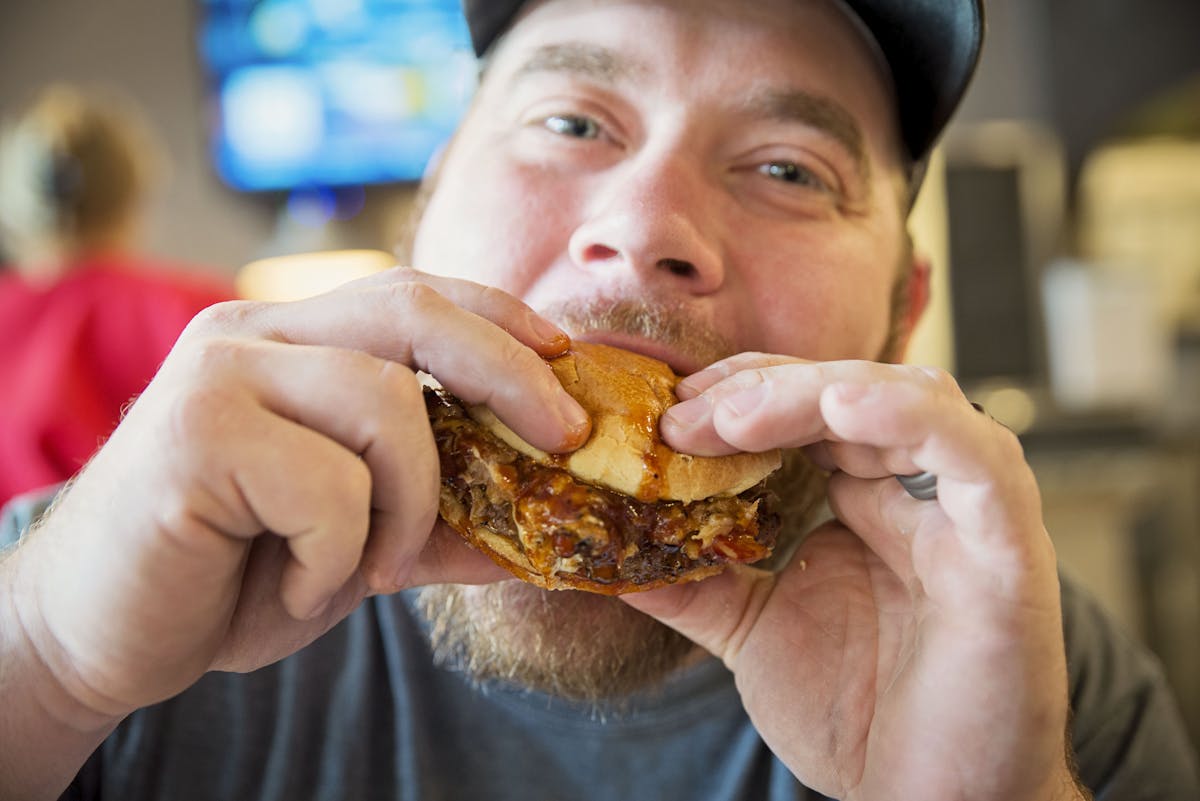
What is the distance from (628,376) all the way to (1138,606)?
431 centimetres

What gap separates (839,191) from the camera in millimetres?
1485

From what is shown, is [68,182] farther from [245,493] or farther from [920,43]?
[245,493]

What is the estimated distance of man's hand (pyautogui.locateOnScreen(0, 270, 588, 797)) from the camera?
32.4 inches

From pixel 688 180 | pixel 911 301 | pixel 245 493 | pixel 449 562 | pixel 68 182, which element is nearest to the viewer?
pixel 245 493

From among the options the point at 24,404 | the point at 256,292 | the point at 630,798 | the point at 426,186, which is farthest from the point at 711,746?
the point at 256,292

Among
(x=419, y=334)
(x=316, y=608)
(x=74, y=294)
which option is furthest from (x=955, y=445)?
(x=74, y=294)

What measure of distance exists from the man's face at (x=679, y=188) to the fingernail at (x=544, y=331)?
0.19 meters

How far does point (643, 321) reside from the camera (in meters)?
1.23

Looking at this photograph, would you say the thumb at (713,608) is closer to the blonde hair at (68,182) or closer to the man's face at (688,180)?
the man's face at (688,180)

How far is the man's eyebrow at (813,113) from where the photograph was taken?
4.58 feet

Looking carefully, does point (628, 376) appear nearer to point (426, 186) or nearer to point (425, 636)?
point (425, 636)

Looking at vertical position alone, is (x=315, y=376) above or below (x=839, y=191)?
below

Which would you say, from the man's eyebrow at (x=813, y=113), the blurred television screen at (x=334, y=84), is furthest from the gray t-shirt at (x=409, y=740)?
the blurred television screen at (x=334, y=84)

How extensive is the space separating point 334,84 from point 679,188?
4.16 meters
